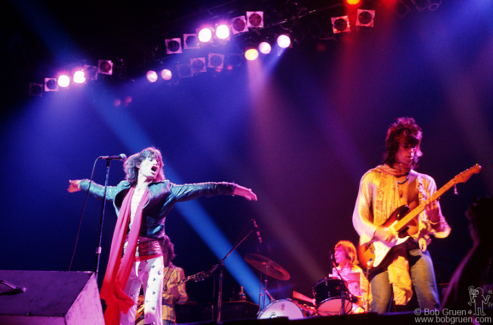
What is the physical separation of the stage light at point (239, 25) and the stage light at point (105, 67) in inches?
112

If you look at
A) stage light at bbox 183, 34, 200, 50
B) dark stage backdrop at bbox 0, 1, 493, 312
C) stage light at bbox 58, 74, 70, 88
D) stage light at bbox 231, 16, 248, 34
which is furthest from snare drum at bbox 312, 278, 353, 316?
stage light at bbox 58, 74, 70, 88

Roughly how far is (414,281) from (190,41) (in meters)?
5.84

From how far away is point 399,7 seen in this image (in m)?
6.07

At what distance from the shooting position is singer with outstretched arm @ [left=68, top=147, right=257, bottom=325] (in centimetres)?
378

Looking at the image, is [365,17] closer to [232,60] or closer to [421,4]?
[421,4]

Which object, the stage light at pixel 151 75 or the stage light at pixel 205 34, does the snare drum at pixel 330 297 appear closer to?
the stage light at pixel 205 34

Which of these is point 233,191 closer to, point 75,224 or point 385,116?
point 385,116

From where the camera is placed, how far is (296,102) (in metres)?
8.34

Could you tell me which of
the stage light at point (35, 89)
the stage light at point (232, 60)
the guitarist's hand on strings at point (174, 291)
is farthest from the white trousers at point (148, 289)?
the stage light at point (35, 89)

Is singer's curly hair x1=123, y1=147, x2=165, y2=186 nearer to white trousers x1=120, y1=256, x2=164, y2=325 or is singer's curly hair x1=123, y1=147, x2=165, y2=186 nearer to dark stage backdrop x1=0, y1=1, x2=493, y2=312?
white trousers x1=120, y1=256, x2=164, y2=325

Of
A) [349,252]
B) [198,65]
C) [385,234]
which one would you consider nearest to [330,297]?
[349,252]

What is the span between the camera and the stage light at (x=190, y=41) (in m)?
7.27

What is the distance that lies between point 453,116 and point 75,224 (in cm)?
819

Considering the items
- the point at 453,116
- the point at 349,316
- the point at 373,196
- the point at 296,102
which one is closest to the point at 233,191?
the point at 373,196
